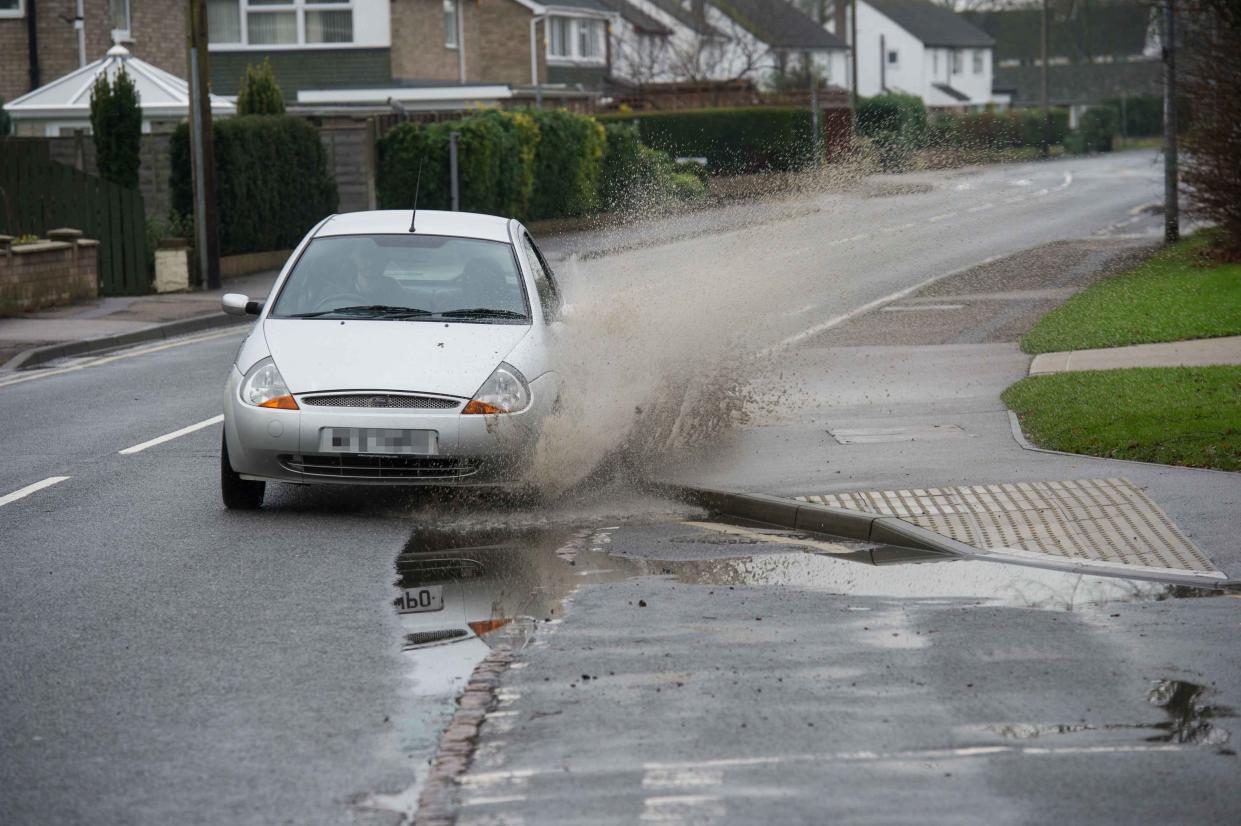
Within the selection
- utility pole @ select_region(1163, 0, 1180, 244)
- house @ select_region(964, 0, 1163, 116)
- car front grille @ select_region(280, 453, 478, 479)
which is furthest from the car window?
house @ select_region(964, 0, 1163, 116)

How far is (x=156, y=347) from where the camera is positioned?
21.2 m

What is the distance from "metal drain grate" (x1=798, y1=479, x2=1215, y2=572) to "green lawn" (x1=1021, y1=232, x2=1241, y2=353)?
7146 mm

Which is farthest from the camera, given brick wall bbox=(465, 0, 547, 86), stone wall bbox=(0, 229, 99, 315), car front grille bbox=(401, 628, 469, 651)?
brick wall bbox=(465, 0, 547, 86)

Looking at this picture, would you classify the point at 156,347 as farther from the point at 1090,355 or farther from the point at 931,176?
the point at 1090,355

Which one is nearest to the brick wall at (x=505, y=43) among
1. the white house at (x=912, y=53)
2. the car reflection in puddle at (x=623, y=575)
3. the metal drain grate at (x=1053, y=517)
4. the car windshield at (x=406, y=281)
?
the white house at (x=912, y=53)

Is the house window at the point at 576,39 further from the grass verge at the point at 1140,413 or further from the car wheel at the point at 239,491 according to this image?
the car wheel at the point at 239,491

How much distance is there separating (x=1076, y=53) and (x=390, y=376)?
12201 cm

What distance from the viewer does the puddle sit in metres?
5.56

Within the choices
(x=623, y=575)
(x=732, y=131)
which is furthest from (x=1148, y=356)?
(x=732, y=131)

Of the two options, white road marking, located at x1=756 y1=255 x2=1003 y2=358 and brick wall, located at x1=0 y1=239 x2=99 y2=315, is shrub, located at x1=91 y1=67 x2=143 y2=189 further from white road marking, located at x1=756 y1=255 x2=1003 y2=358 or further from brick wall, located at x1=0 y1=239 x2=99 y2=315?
white road marking, located at x1=756 y1=255 x2=1003 y2=358

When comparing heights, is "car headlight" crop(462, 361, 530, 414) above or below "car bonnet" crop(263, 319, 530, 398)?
below

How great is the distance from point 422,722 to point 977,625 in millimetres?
2416

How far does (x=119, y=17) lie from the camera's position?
44875 mm

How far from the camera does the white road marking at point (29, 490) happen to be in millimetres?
10680
